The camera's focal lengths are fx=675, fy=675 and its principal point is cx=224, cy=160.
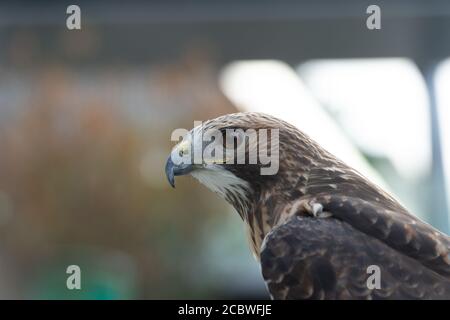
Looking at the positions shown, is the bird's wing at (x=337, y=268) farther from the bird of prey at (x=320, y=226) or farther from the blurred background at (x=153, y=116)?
the blurred background at (x=153, y=116)

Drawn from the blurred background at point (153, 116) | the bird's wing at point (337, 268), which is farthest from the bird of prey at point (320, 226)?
the blurred background at point (153, 116)

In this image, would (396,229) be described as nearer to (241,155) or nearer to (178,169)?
(241,155)

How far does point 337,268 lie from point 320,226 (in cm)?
11

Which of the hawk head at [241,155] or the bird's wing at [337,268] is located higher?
the hawk head at [241,155]

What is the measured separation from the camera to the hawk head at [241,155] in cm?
154

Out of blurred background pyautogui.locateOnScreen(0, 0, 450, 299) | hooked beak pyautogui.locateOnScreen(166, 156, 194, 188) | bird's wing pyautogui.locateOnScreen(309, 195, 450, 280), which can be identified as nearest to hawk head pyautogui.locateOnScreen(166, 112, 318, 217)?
hooked beak pyautogui.locateOnScreen(166, 156, 194, 188)

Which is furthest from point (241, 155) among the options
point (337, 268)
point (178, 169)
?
point (337, 268)

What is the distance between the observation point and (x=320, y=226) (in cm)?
138

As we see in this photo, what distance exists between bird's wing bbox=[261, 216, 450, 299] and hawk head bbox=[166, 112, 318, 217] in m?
0.25

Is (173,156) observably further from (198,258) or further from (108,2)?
(108,2)

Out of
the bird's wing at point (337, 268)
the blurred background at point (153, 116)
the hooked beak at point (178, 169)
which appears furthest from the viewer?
the blurred background at point (153, 116)

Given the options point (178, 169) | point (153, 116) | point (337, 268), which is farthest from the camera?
point (153, 116)

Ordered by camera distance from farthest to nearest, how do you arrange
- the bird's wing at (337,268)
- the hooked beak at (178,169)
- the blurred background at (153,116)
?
the blurred background at (153,116) → the hooked beak at (178,169) → the bird's wing at (337,268)

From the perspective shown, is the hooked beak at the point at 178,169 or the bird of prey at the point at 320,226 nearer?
the bird of prey at the point at 320,226
